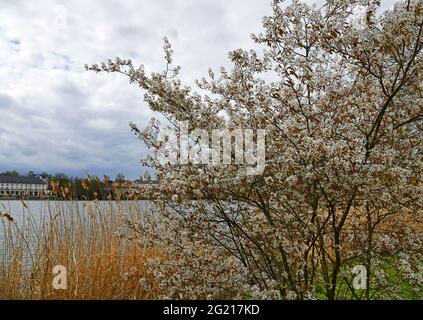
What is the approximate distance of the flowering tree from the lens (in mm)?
2426

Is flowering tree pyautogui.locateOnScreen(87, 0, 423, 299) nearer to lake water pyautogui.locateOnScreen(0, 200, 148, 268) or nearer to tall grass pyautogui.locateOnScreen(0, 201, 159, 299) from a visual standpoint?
tall grass pyautogui.locateOnScreen(0, 201, 159, 299)

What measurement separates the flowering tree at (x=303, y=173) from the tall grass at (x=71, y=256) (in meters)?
1.53

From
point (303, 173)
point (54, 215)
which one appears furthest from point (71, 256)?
point (303, 173)

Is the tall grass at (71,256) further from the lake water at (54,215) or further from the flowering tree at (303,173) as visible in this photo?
the flowering tree at (303,173)

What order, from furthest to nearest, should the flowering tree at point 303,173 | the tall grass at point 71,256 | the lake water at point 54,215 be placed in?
1. the lake water at point 54,215
2. the tall grass at point 71,256
3. the flowering tree at point 303,173

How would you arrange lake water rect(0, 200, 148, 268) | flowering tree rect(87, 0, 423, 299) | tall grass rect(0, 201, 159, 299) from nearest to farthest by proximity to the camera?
1. flowering tree rect(87, 0, 423, 299)
2. tall grass rect(0, 201, 159, 299)
3. lake water rect(0, 200, 148, 268)

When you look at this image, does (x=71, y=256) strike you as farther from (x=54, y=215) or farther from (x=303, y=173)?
(x=303, y=173)

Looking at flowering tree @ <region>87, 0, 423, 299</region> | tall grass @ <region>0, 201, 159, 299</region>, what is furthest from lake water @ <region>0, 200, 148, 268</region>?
flowering tree @ <region>87, 0, 423, 299</region>

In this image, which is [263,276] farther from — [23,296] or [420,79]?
[23,296]

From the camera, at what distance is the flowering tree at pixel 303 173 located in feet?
7.96

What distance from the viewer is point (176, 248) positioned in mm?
2928

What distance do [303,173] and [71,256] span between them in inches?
129

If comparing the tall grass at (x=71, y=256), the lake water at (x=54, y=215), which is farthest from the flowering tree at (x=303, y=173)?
the lake water at (x=54, y=215)

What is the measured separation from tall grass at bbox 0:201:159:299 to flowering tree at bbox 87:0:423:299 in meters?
1.53
